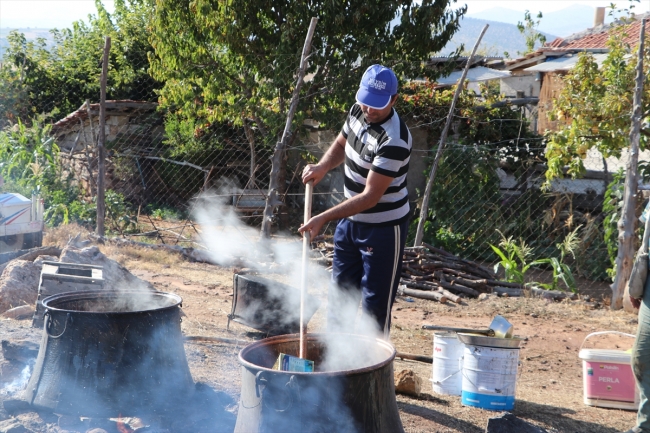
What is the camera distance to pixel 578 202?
1177cm

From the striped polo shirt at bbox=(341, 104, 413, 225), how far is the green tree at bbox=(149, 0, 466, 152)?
23.1 feet

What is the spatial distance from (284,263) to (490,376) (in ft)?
16.6

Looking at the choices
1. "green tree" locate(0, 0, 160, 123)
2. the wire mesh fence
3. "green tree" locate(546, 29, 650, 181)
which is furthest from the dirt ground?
"green tree" locate(0, 0, 160, 123)

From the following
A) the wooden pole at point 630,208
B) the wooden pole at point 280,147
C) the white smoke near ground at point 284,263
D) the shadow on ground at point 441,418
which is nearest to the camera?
the white smoke near ground at point 284,263

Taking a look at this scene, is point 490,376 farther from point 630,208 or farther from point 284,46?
Answer: point 284,46

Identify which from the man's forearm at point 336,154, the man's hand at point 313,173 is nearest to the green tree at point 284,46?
the man's forearm at point 336,154

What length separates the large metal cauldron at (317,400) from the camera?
286 cm

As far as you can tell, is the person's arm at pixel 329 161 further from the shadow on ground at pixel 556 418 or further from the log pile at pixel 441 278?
the log pile at pixel 441 278

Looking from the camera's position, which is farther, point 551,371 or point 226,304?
point 226,304

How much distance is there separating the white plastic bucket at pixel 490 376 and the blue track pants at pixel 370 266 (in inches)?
24.7

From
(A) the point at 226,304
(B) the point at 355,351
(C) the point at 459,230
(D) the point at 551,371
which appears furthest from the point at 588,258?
(B) the point at 355,351

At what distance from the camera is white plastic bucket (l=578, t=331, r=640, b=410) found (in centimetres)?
455

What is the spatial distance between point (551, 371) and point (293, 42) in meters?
7.86

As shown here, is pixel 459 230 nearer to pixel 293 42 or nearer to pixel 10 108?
pixel 293 42
